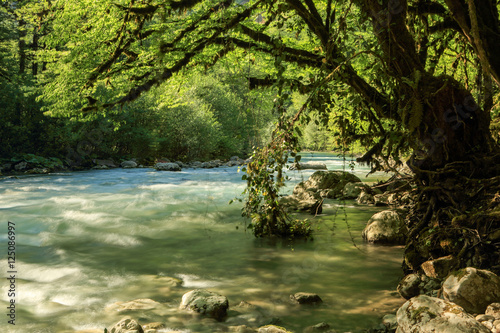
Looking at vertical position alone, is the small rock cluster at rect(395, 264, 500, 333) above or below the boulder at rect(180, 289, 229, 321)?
above

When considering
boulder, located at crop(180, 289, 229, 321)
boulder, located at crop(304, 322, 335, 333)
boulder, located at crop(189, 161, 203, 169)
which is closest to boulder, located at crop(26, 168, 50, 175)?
boulder, located at crop(189, 161, 203, 169)

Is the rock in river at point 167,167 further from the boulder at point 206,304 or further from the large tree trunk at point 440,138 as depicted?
the large tree trunk at point 440,138

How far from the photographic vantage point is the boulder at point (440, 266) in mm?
4898

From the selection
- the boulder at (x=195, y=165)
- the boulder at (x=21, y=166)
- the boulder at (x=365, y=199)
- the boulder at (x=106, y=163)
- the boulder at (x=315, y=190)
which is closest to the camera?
the boulder at (x=315, y=190)

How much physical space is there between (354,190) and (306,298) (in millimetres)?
9846

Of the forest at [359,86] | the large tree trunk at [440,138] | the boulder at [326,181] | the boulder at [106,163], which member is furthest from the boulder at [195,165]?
the large tree trunk at [440,138]

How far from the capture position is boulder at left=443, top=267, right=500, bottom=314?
3961mm

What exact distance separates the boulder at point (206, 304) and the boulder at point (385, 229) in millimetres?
4173

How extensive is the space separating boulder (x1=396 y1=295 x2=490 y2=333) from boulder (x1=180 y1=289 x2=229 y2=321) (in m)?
2.09

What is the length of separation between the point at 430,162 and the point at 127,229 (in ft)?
Answer: 24.4

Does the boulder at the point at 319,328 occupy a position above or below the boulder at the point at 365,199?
below

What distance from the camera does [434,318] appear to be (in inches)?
132

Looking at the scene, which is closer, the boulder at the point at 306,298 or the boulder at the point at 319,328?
the boulder at the point at 319,328

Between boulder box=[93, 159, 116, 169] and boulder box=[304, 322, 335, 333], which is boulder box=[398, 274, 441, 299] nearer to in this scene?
boulder box=[304, 322, 335, 333]
